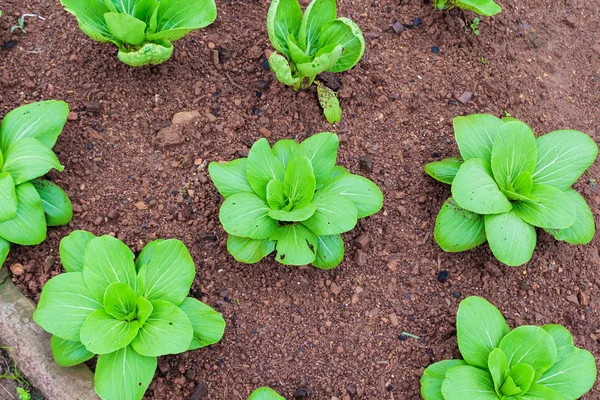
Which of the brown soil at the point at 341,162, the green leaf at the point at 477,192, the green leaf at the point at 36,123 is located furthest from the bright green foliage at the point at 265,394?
the green leaf at the point at 36,123

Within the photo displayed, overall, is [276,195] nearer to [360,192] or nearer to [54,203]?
[360,192]

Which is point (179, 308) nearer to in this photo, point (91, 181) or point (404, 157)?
point (91, 181)

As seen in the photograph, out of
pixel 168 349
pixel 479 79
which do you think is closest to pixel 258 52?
pixel 479 79

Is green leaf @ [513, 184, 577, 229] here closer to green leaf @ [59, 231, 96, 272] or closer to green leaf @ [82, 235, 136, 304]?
green leaf @ [82, 235, 136, 304]

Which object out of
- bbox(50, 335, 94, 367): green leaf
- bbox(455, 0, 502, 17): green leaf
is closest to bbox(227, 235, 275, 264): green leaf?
bbox(50, 335, 94, 367): green leaf

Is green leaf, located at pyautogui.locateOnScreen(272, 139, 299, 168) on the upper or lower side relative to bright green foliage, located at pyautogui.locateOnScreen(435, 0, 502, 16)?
lower

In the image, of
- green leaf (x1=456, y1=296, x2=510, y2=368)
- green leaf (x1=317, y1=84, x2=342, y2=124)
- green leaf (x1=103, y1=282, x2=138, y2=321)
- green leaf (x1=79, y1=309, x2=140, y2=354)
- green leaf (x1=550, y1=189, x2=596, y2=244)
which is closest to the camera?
green leaf (x1=79, y1=309, x2=140, y2=354)

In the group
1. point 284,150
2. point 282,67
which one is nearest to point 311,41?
point 282,67
